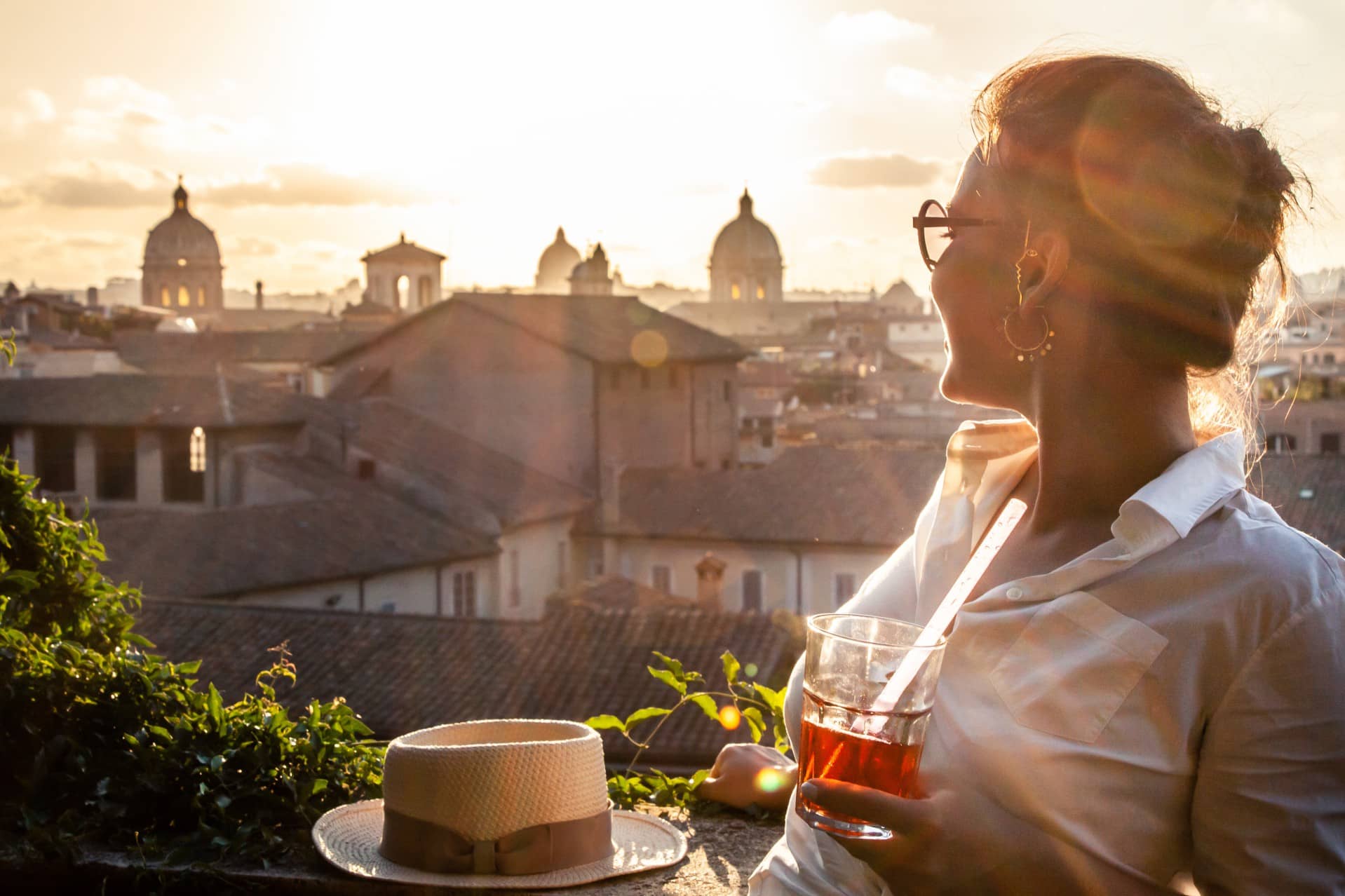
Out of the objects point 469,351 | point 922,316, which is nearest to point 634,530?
point 469,351

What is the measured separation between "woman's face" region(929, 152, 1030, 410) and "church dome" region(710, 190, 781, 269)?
93.9 meters

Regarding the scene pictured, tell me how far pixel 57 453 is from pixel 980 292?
2913cm

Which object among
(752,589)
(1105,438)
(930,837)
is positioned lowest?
(752,589)

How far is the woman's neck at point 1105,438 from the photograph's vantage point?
5.25 ft

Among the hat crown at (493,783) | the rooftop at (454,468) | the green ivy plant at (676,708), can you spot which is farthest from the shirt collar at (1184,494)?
the rooftop at (454,468)

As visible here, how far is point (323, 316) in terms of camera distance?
89.2 meters

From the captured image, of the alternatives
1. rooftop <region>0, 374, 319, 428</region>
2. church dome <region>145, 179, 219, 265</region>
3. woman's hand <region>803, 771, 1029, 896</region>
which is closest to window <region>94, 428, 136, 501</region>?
rooftop <region>0, 374, 319, 428</region>

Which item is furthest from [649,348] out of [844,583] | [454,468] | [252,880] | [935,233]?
[935,233]

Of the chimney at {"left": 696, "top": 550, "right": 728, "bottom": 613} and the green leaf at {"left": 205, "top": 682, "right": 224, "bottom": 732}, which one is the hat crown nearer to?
the green leaf at {"left": 205, "top": 682, "right": 224, "bottom": 732}

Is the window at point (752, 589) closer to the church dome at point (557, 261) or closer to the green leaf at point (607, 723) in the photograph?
A: the green leaf at point (607, 723)

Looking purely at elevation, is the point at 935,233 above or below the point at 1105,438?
above

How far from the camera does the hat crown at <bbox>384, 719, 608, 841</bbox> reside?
2045mm

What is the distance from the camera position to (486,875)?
2.07 metres

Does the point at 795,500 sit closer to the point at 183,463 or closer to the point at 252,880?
the point at 183,463
